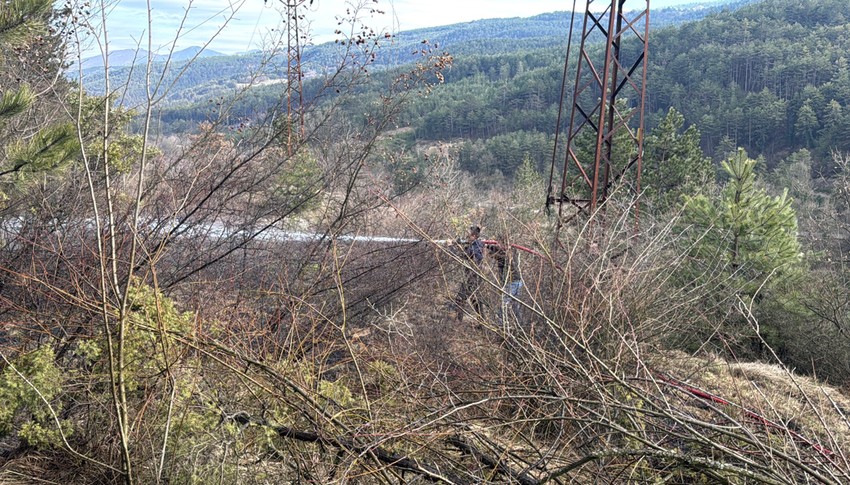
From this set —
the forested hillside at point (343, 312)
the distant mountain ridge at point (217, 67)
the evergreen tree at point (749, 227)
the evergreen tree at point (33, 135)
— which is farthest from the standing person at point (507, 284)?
the evergreen tree at point (749, 227)

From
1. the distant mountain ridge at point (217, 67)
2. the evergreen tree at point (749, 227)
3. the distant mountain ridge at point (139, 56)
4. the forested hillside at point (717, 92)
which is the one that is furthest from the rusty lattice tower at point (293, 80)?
the forested hillside at point (717, 92)

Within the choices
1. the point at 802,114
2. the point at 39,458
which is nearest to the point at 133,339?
the point at 39,458

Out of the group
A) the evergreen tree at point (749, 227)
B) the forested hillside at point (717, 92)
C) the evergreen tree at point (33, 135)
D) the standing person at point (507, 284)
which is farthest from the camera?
the forested hillside at point (717, 92)

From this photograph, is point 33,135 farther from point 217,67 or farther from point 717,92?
point 717,92

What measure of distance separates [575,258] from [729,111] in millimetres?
75051

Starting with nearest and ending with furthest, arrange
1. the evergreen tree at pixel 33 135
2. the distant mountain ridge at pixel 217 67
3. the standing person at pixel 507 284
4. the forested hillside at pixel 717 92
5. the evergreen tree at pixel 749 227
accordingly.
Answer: the distant mountain ridge at pixel 217 67
the standing person at pixel 507 284
the evergreen tree at pixel 33 135
the evergreen tree at pixel 749 227
the forested hillside at pixel 717 92

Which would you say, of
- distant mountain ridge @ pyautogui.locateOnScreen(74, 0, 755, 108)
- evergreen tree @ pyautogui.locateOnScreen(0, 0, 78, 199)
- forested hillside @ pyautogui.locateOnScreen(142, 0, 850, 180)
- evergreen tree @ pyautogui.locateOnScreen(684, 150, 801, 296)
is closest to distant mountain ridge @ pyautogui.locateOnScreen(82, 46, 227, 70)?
distant mountain ridge @ pyautogui.locateOnScreen(74, 0, 755, 108)

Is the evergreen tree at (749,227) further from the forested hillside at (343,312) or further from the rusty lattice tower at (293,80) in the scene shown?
the rusty lattice tower at (293,80)

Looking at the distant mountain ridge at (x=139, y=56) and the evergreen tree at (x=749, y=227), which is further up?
the distant mountain ridge at (x=139, y=56)

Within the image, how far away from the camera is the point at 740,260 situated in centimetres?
1092

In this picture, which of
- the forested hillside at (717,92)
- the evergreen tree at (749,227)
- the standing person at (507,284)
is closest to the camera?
the standing person at (507,284)

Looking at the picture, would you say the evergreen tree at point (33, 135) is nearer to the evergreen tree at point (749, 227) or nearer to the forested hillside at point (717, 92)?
the evergreen tree at point (749, 227)

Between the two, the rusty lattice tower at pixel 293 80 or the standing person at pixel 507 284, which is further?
the rusty lattice tower at pixel 293 80

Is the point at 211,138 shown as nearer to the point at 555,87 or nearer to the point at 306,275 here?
the point at 306,275
